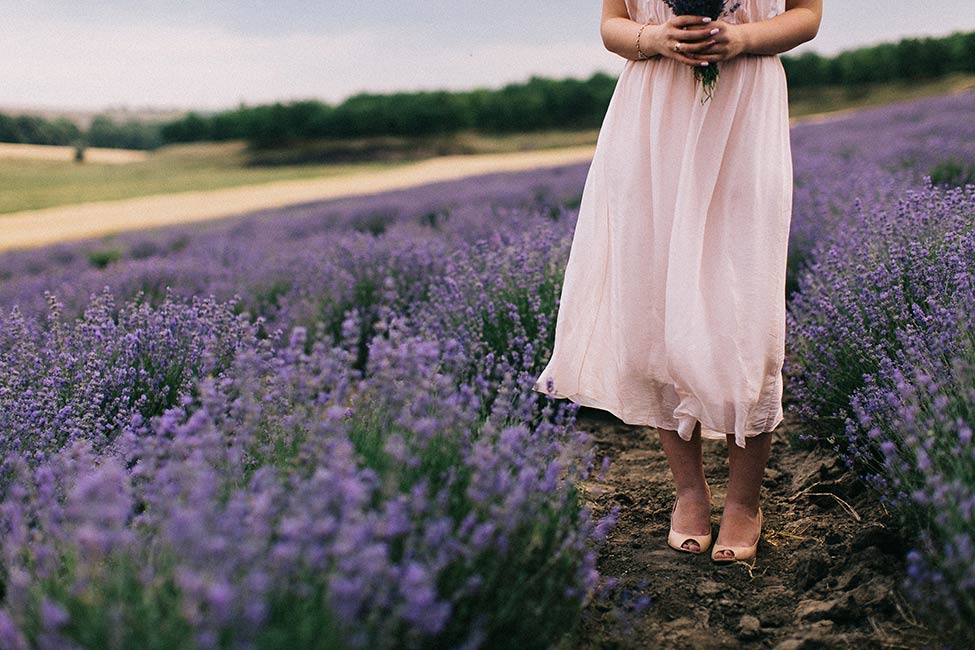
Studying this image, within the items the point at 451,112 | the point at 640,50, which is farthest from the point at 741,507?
the point at 451,112

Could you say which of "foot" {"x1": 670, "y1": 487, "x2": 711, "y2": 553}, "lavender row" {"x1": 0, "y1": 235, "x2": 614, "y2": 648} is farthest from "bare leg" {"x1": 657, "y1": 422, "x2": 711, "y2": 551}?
"lavender row" {"x1": 0, "y1": 235, "x2": 614, "y2": 648}

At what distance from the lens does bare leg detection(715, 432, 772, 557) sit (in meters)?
2.22

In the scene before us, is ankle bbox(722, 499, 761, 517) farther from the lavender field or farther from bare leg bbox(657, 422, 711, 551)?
the lavender field

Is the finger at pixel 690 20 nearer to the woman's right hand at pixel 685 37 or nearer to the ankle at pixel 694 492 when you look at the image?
the woman's right hand at pixel 685 37

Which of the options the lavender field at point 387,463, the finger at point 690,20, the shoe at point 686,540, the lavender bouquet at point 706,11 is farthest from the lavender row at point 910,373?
the finger at point 690,20

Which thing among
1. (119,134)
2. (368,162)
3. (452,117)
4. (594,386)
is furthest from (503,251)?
(119,134)

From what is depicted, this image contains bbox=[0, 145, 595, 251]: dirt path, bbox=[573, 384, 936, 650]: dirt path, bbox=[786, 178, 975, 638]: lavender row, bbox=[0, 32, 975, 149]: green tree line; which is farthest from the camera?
bbox=[0, 32, 975, 149]: green tree line

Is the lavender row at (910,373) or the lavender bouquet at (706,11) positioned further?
the lavender bouquet at (706,11)

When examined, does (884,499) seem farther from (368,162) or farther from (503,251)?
(368,162)

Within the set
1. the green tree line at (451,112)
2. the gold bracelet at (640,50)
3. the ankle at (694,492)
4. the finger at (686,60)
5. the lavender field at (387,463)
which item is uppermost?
the green tree line at (451,112)

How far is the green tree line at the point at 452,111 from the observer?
3444 centimetres

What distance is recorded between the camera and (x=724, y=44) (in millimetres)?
1987

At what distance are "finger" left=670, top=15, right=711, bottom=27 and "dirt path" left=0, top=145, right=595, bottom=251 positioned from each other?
12.1m

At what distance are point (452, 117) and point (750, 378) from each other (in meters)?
37.8
